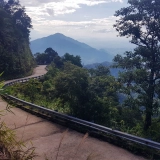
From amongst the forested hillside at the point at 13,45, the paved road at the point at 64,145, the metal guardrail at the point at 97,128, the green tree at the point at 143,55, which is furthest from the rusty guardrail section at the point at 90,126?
the forested hillside at the point at 13,45

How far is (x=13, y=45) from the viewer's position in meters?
41.6

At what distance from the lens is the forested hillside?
35284 millimetres

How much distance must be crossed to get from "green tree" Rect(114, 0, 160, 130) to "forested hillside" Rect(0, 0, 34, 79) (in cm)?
2052

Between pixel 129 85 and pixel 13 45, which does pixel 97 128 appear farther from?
pixel 13 45

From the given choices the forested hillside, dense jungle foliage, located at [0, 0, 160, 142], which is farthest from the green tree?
the forested hillside

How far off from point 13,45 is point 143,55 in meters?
32.5

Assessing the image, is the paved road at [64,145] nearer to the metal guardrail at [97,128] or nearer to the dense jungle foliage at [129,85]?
the metal guardrail at [97,128]

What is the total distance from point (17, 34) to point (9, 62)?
46.6ft

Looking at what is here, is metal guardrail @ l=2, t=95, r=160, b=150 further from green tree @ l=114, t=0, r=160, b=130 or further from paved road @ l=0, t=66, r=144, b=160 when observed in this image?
green tree @ l=114, t=0, r=160, b=130

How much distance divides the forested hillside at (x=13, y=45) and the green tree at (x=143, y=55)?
67.3 feet

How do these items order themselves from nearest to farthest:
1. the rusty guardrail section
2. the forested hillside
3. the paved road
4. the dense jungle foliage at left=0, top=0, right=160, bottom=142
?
the paved road
the rusty guardrail section
the dense jungle foliage at left=0, top=0, right=160, bottom=142
the forested hillside

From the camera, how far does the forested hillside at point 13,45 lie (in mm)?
35284

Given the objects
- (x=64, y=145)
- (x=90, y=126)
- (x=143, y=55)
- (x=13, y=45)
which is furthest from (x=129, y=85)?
(x=13, y=45)

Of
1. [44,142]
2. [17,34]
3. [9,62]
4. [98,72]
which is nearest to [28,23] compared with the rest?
[17,34]
